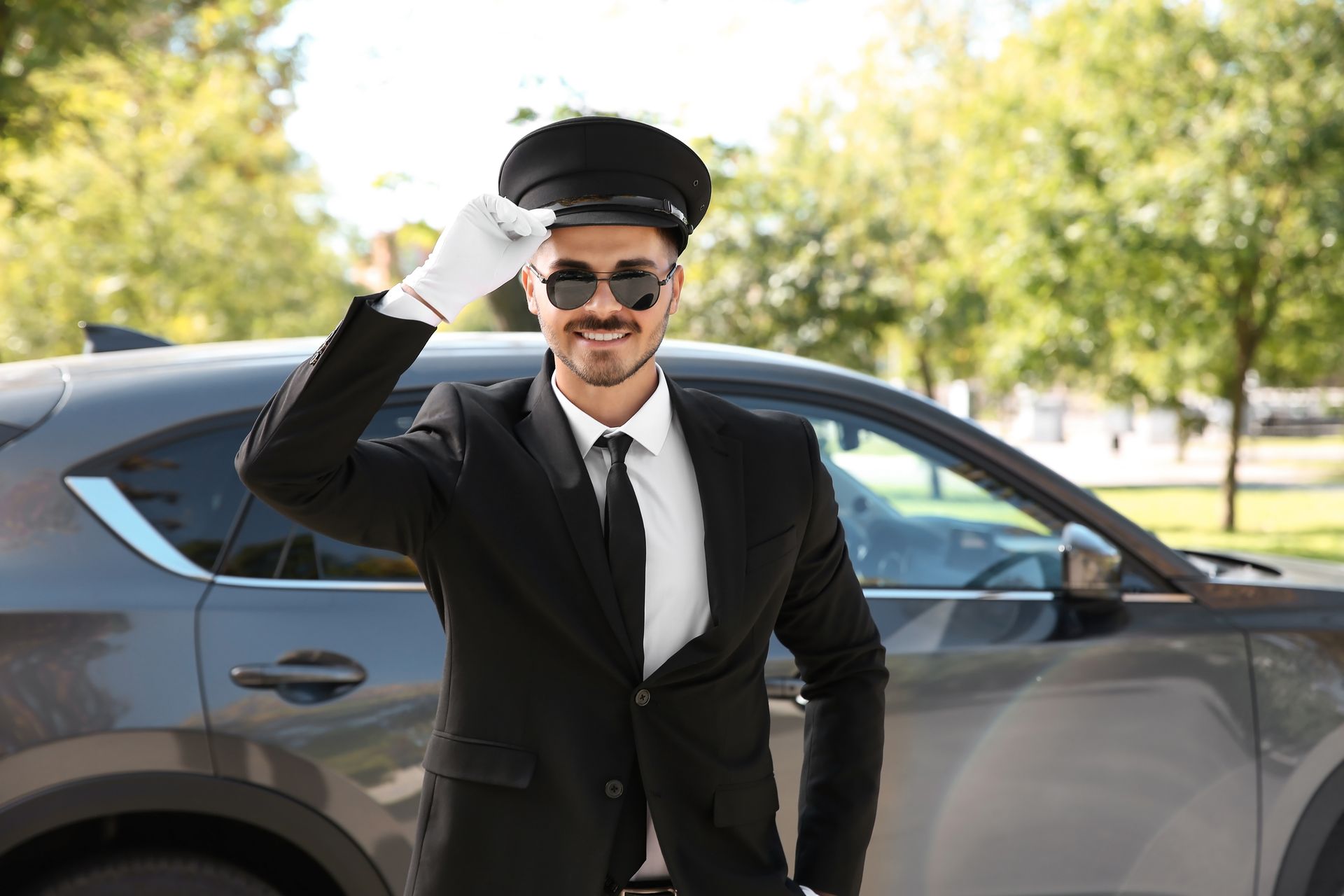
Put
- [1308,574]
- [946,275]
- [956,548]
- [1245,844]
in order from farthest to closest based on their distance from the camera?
[946,275], [1308,574], [956,548], [1245,844]

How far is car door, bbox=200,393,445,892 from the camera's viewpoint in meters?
2.35

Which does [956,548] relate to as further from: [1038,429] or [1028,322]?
[1038,429]

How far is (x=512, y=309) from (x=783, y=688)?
14.5 ft

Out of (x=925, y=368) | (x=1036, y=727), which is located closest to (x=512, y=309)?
(x=1036, y=727)

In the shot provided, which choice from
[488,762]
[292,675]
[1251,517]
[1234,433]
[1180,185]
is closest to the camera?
[488,762]

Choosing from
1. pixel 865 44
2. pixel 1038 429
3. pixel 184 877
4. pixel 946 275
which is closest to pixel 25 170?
pixel 946 275

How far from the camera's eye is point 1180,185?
35.6 ft

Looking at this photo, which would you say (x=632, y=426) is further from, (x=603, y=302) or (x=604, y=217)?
(x=604, y=217)

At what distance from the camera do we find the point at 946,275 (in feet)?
52.5

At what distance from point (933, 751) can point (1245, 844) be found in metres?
0.80

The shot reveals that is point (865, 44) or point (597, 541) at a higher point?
point (865, 44)

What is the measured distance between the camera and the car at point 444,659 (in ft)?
7.64

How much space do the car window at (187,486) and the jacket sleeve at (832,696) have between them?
4.05 feet

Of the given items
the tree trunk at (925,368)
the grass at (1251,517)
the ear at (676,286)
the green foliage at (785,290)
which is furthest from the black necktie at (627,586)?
the tree trunk at (925,368)
